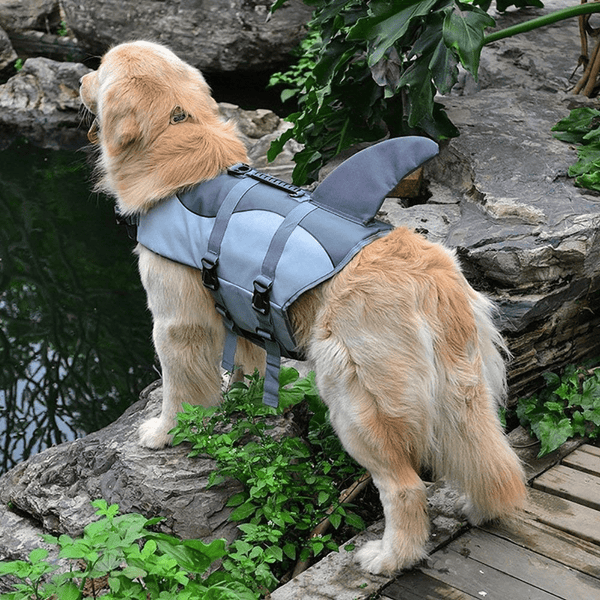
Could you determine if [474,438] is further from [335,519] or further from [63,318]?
[63,318]

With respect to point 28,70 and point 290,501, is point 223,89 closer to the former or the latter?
point 28,70

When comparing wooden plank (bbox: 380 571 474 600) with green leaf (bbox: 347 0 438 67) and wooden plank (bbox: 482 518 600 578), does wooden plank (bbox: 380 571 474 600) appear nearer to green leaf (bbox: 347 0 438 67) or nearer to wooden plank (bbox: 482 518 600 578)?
wooden plank (bbox: 482 518 600 578)

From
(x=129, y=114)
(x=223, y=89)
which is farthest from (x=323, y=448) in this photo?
(x=223, y=89)

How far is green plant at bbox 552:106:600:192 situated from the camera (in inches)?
147

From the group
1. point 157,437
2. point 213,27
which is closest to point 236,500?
point 157,437

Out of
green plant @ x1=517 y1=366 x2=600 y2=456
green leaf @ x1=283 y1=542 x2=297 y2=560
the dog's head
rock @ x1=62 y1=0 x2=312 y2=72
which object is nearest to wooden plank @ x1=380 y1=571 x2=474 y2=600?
green leaf @ x1=283 y1=542 x2=297 y2=560

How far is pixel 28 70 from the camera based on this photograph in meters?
11.0

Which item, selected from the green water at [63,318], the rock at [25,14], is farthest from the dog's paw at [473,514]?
the rock at [25,14]

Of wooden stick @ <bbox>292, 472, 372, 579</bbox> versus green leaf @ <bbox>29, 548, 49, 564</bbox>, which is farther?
wooden stick @ <bbox>292, 472, 372, 579</bbox>

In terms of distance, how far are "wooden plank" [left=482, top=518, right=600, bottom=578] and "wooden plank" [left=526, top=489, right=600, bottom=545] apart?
3cm

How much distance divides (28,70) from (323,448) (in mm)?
9840

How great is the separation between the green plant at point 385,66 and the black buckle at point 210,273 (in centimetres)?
157

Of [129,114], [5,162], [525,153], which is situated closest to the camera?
[129,114]

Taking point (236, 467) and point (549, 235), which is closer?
point (236, 467)
